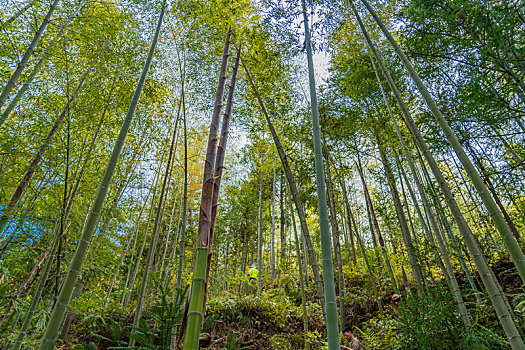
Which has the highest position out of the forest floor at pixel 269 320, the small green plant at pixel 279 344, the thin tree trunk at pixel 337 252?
the thin tree trunk at pixel 337 252

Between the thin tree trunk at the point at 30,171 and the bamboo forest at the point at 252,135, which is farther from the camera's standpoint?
the thin tree trunk at the point at 30,171

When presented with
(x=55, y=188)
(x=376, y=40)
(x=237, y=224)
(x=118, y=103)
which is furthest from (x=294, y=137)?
(x=237, y=224)

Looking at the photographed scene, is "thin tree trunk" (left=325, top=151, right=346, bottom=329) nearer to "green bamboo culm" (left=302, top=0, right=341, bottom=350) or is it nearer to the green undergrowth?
the green undergrowth

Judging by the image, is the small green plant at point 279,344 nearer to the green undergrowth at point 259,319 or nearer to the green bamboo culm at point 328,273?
the green undergrowth at point 259,319

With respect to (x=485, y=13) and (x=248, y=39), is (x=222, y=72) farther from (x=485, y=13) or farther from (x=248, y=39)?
(x=485, y=13)

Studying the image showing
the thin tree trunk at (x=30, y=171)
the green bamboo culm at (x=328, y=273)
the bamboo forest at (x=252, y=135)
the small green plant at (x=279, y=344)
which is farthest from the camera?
the small green plant at (x=279, y=344)

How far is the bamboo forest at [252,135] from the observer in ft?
5.71

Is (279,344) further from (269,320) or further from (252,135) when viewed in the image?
(252,135)

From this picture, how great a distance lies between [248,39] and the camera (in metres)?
2.95

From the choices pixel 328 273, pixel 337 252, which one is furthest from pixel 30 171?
pixel 337 252

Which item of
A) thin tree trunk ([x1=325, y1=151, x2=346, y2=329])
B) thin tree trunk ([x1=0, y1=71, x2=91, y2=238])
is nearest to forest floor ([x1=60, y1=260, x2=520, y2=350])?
thin tree trunk ([x1=325, y1=151, x2=346, y2=329])

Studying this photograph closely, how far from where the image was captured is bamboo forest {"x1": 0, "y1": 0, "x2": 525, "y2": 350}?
174 centimetres

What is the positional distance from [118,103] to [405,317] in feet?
14.0

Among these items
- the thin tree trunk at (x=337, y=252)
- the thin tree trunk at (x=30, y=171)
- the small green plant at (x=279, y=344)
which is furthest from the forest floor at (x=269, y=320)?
the thin tree trunk at (x=30, y=171)
